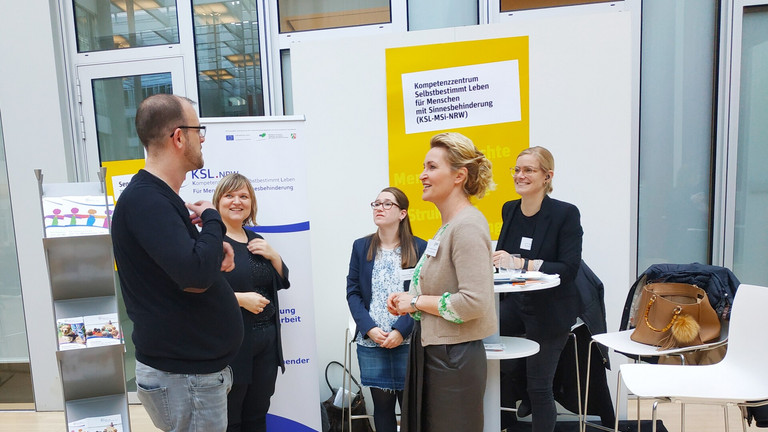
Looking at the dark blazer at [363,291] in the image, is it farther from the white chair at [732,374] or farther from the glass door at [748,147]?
the glass door at [748,147]

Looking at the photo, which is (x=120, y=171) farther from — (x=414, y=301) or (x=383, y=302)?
(x=414, y=301)

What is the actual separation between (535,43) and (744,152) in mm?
1734

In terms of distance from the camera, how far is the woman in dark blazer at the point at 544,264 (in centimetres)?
209

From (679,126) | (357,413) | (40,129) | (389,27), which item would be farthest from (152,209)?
(679,126)

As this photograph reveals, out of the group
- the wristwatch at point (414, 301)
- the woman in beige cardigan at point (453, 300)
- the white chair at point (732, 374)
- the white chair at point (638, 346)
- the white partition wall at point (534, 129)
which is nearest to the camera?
the woman in beige cardigan at point (453, 300)

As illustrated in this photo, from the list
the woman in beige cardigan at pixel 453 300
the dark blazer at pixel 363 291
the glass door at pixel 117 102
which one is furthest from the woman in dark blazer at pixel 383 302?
the glass door at pixel 117 102

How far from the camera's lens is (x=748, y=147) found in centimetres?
306

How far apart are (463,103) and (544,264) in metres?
1.18

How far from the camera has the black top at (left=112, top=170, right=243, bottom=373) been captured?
1.18 m

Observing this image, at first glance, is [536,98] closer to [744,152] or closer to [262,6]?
[744,152]

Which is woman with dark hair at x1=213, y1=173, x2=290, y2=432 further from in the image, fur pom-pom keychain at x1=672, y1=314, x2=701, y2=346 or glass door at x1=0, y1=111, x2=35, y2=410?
glass door at x1=0, y1=111, x2=35, y2=410

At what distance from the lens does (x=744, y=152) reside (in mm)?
3061

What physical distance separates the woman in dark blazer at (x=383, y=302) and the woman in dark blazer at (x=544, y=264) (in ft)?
1.69

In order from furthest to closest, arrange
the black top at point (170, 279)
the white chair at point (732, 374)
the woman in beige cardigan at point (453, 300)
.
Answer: the white chair at point (732, 374), the woman in beige cardigan at point (453, 300), the black top at point (170, 279)
